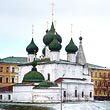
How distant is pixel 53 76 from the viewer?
62.8 meters

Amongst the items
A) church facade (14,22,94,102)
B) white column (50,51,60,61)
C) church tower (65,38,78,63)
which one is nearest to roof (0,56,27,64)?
church facade (14,22,94,102)

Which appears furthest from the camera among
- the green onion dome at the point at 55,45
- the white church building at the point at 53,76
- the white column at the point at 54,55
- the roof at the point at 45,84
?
the white column at the point at 54,55

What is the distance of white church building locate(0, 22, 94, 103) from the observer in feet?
189

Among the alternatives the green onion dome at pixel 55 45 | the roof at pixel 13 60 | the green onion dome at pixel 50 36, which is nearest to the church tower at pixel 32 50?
the green onion dome at pixel 50 36

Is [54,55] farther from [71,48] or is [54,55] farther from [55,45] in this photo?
[71,48]

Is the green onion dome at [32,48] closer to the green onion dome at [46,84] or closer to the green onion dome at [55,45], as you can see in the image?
the green onion dome at [55,45]

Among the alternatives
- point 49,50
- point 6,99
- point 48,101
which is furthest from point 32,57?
point 48,101

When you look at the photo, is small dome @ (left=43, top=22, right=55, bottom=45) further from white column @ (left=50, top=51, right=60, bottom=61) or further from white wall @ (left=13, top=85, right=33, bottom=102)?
white wall @ (left=13, top=85, right=33, bottom=102)

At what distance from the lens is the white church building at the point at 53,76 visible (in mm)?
57656

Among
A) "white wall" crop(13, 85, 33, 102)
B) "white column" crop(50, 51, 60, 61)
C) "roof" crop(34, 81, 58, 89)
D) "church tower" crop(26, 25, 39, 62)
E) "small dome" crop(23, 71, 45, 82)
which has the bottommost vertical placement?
"white wall" crop(13, 85, 33, 102)

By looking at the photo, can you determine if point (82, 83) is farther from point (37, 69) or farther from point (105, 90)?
point (105, 90)

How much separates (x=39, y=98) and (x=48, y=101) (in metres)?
1.19

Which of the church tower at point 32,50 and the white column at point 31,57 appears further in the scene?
the white column at point 31,57

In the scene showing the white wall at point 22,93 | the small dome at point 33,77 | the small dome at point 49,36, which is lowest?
the white wall at point 22,93
